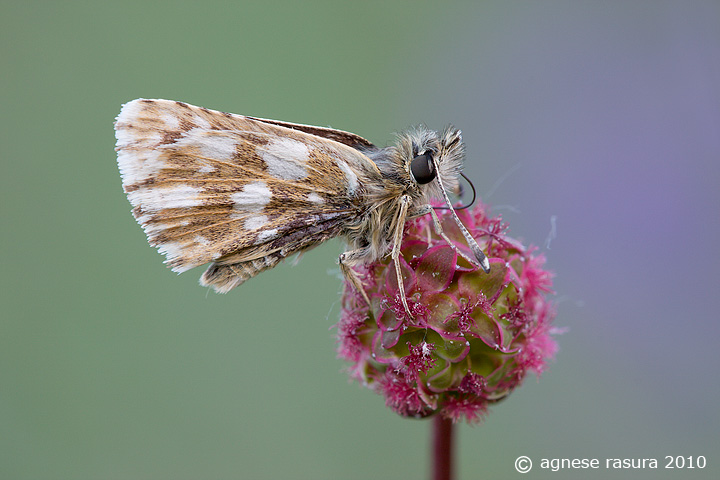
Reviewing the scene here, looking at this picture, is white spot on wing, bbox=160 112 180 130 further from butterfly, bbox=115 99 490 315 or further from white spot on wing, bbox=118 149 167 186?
white spot on wing, bbox=118 149 167 186

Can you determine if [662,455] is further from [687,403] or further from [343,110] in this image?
[343,110]

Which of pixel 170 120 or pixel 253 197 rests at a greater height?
pixel 170 120

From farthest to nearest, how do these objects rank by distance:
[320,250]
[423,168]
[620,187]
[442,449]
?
[620,187] → [320,250] → [442,449] → [423,168]

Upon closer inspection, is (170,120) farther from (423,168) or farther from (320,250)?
(320,250)

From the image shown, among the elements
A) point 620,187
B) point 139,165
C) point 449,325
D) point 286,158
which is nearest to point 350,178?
point 286,158

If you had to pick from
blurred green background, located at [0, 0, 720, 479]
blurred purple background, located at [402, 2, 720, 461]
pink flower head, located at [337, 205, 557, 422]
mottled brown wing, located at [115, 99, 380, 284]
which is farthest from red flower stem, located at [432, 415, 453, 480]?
blurred purple background, located at [402, 2, 720, 461]
